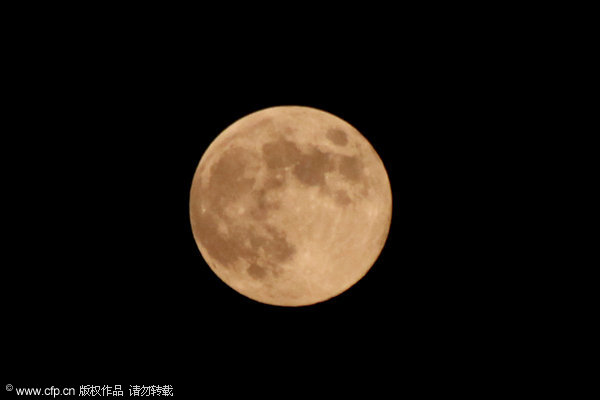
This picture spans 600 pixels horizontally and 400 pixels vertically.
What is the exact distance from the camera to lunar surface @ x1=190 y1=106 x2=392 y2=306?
3412mm

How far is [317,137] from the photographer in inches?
144

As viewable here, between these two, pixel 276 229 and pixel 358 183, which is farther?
pixel 358 183

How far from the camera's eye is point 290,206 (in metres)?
3.38

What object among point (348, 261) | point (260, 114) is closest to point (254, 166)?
point (260, 114)

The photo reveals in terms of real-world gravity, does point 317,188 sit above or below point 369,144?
below

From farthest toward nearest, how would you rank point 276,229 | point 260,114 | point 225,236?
point 260,114 → point 225,236 → point 276,229

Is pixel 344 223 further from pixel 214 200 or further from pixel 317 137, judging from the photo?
pixel 214 200

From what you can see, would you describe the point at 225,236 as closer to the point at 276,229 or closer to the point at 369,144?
the point at 276,229

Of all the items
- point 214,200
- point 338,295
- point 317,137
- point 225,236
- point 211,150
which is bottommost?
point 338,295

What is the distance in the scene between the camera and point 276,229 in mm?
3414

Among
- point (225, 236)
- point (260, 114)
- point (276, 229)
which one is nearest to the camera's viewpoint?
point (276, 229)

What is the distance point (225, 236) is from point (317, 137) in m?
1.24

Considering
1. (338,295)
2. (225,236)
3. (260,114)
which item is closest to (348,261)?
(338,295)

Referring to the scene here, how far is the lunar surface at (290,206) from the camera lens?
3.41m
